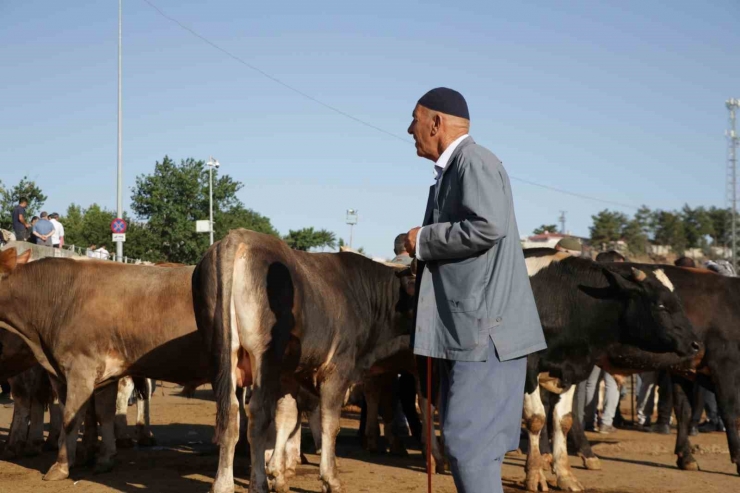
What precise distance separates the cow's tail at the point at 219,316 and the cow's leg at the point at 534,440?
3253 millimetres

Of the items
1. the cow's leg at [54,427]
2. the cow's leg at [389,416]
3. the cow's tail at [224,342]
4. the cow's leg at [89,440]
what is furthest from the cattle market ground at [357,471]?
the cow's tail at [224,342]

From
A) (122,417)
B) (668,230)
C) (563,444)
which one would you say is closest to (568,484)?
(563,444)

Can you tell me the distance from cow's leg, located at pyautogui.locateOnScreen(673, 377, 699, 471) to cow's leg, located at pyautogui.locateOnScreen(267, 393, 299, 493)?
455cm

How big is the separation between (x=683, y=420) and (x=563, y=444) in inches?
99.1

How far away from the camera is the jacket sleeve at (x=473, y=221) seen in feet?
14.4

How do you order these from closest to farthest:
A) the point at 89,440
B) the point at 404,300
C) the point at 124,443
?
the point at 404,300
the point at 89,440
the point at 124,443

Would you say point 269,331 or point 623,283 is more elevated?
point 623,283

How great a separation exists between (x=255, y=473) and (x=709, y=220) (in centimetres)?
8965

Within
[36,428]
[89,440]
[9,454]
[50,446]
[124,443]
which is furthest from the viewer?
[124,443]

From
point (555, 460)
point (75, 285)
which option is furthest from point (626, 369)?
point (75, 285)

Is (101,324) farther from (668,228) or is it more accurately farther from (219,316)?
(668,228)

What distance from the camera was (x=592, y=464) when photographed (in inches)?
404

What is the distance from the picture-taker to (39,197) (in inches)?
1652

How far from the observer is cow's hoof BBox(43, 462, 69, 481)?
8.88 metres
